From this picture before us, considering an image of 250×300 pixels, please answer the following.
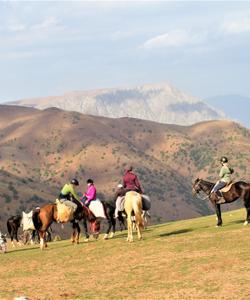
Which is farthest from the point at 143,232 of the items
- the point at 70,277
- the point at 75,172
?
the point at 75,172

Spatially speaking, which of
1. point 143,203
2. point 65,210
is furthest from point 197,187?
point 65,210

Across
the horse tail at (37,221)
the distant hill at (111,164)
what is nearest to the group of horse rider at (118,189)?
the horse tail at (37,221)

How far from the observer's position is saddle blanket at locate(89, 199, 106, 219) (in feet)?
86.0

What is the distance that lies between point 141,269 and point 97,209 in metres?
8.78

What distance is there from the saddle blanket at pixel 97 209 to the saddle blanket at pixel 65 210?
4.30 feet

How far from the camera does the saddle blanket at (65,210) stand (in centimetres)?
2495

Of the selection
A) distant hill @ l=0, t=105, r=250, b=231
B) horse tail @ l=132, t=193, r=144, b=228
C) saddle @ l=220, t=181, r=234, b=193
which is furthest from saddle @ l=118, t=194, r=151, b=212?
distant hill @ l=0, t=105, r=250, b=231

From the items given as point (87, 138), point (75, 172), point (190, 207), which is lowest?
point (190, 207)

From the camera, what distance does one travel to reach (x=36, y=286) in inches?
657

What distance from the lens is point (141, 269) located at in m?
17.7

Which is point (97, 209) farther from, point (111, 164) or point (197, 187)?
point (111, 164)

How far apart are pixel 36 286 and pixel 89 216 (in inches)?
377

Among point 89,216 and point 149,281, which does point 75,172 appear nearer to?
point 89,216

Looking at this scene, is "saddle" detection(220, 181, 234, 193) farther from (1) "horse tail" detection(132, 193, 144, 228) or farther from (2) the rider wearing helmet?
(2) the rider wearing helmet
